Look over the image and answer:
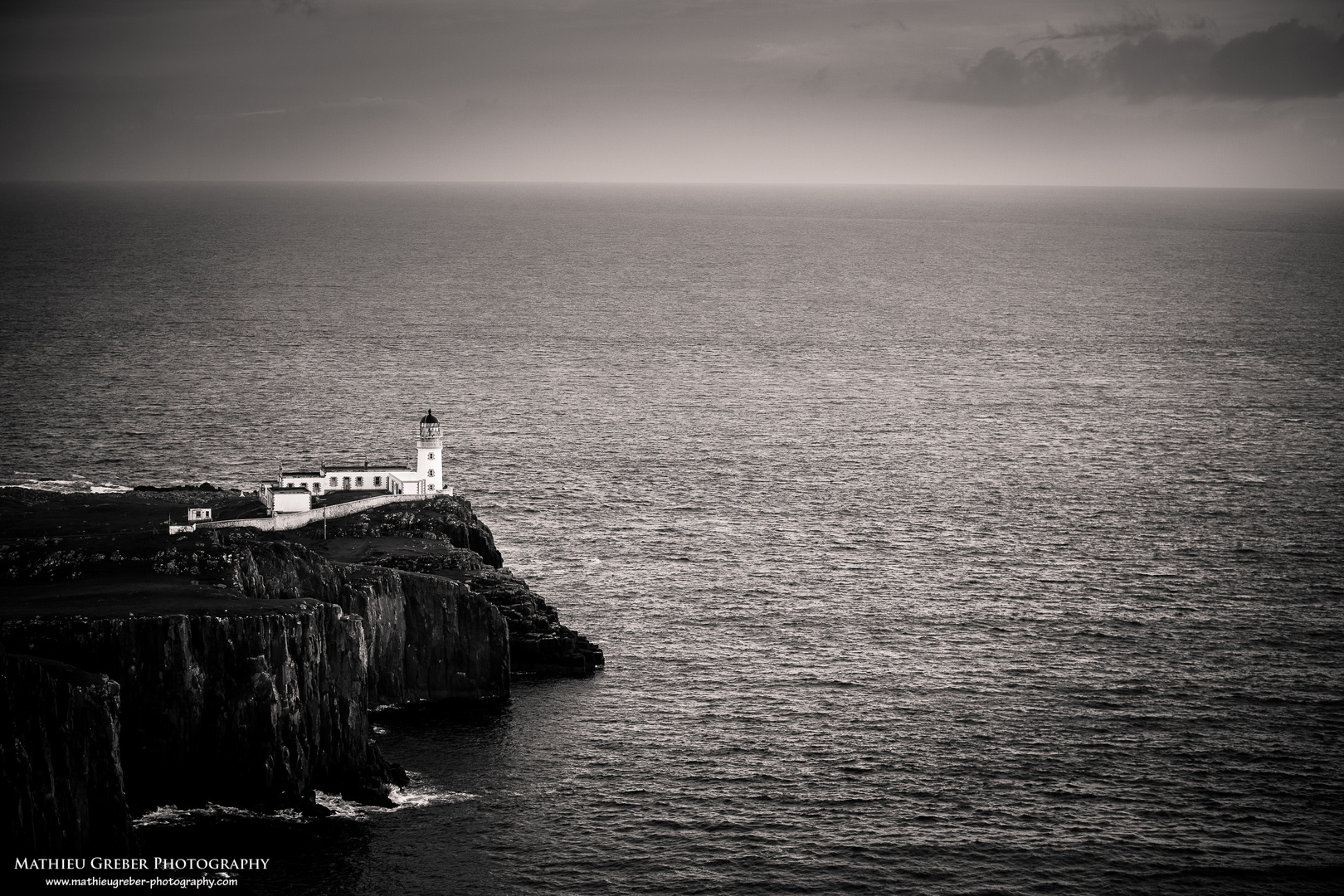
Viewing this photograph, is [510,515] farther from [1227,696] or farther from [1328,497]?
[1328,497]

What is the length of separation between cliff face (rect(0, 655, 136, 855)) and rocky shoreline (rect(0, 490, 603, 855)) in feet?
0.30

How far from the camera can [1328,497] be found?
500ft

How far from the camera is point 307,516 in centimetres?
11919

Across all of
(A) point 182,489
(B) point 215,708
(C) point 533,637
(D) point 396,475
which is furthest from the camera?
(A) point 182,489

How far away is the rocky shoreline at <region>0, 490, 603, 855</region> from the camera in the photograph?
75812 mm

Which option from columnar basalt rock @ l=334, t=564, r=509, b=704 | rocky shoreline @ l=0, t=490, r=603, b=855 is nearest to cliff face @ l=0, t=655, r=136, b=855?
rocky shoreline @ l=0, t=490, r=603, b=855

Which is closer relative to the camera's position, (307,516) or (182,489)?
(307,516)

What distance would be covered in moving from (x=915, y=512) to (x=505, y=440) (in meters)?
51.6

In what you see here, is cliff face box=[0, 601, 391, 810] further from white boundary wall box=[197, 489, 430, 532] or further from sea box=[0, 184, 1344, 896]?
white boundary wall box=[197, 489, 430, 532]

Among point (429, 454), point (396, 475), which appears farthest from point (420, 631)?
point (429, 454)

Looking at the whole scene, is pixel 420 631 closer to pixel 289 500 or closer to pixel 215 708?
pixel 215 708

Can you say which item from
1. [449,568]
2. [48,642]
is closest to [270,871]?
[48,642]

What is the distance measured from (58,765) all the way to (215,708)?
11.5m

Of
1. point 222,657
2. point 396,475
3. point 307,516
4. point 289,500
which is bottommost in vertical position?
point 222,657
